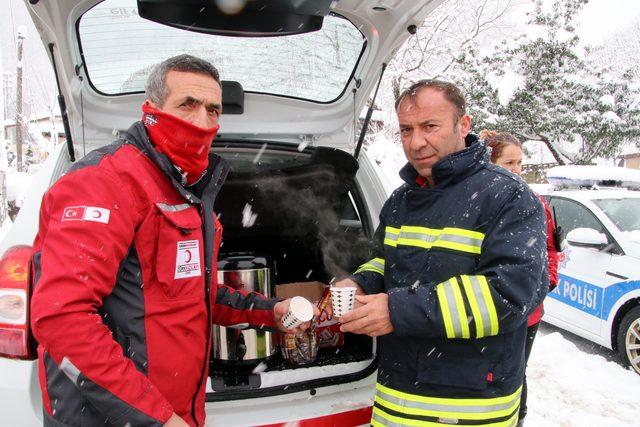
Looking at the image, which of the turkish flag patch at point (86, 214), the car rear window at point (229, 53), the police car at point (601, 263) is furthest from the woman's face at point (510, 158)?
the turkish flag patch at point (86, 214)

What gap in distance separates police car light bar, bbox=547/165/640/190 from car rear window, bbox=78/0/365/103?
13.9ft

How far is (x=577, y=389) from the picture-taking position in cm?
405

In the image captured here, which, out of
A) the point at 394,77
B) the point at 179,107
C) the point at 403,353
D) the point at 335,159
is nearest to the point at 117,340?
the point at 179,107

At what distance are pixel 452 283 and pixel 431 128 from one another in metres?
0.55

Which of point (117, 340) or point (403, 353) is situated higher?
point (117, 340)

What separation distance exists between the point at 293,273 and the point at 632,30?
4277cm

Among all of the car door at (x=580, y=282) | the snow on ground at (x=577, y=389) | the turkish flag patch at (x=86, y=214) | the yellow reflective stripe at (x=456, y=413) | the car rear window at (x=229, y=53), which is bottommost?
the snow on ground at (x=577, y=389)

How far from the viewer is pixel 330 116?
9.10 feet

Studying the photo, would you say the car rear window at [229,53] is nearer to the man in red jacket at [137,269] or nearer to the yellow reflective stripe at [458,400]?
the man in red jacket at [137,269]

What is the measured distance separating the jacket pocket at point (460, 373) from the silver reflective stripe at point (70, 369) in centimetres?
101

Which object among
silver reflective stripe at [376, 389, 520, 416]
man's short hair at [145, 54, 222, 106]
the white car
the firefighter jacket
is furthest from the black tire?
man's short hair at [145, 54, 222, 106]

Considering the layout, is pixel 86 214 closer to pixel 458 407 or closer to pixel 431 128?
pixel 431 128

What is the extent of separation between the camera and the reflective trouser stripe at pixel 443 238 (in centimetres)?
159

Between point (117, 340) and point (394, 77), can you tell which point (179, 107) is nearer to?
point (117, 340)
